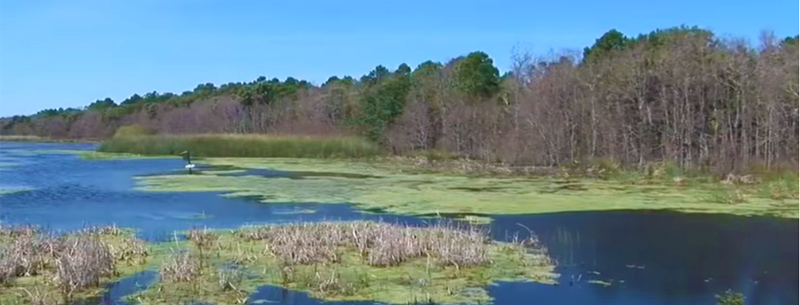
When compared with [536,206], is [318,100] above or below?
above

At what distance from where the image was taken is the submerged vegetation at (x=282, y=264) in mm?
7945

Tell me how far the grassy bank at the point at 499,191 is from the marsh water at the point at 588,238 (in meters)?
0.99

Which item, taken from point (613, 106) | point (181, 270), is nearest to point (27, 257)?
point (181, 270)

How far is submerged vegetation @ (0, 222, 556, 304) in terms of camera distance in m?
7.95

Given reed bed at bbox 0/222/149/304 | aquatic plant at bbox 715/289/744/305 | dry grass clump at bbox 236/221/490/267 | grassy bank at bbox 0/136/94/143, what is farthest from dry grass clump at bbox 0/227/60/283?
grassy bank at bbox 0/136/94/143

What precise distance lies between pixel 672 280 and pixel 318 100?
4433 cm

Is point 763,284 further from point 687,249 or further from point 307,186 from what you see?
point 307,186

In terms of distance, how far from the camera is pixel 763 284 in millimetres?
8984

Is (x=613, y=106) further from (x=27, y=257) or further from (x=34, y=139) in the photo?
(x=34, y=139)

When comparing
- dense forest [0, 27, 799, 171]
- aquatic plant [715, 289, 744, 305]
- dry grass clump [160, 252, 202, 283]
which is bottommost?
aquatic plant [715, 289, 744, 305]

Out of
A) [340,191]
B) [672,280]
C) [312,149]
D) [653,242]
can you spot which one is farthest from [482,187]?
[312,149]

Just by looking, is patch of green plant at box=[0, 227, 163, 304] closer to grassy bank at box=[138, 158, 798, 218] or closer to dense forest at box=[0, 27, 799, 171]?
grassy bank at box=[138, 158, 798, 218]

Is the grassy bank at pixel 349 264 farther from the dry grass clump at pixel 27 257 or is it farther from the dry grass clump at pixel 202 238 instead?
the dry grass clump at pixel 27 257

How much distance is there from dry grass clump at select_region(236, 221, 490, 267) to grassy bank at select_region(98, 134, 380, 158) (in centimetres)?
2680
